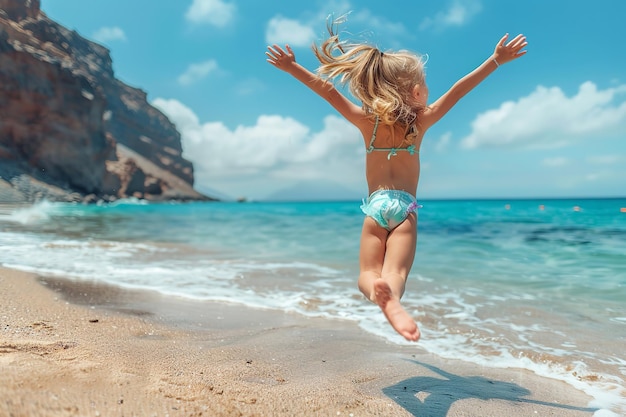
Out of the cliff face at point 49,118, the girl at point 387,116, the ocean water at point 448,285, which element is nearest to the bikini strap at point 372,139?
the girl at point 387,116

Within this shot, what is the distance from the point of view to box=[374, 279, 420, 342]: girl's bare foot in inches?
84.2

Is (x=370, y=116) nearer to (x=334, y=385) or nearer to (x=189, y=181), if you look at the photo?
(x=334, y=385)

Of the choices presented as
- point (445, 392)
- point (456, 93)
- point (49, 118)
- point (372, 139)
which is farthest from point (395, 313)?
point (49, 118)

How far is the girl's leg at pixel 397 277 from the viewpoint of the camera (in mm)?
2189

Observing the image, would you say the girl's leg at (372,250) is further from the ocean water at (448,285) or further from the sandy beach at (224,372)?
the ocean water at (448,285)

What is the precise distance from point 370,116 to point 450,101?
56cm

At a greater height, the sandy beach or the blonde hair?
the blonde hair

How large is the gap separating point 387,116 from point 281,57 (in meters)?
1.00

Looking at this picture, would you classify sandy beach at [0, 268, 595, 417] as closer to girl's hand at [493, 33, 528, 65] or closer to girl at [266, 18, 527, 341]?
girl at [266, 18, 527, 341]

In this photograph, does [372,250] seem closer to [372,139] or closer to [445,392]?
[372,139]

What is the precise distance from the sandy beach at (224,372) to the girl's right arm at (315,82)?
1.82 meters

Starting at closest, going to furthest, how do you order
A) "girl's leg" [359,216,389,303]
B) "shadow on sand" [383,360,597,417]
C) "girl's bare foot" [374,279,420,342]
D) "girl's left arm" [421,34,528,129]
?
"girl's bare foot" [374,279,420,342], "shadow on sand" [383,360,597,417], "girl's leg" [359,216,389,303], "girl's left arm" [421,34,528,129]

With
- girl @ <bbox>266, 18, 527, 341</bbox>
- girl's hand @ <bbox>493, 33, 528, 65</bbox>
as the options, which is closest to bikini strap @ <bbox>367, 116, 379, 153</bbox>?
girl @ <bbox>266, 18, 527, 341</bbox>

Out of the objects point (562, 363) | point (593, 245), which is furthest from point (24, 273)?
point (593, 245)
